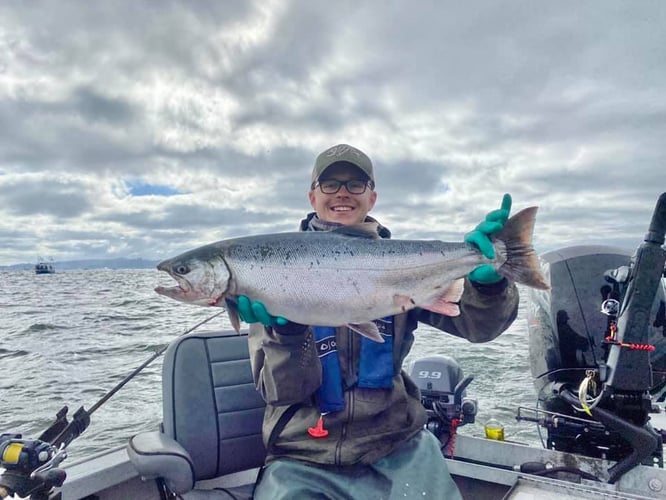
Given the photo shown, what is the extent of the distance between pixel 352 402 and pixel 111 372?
11973 millimetres

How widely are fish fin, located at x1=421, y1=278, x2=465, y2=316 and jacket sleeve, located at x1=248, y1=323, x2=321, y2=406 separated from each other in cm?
85

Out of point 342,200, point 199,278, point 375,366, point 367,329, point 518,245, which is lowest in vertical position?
point 375,366

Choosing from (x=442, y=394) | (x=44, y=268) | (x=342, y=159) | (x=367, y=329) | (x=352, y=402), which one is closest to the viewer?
(x=367, y=329)

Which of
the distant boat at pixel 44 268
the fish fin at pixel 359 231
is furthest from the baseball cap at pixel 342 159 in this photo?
A: the distant boat at pixel 44 268

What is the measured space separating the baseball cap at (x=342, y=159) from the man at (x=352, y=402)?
3.51 feet

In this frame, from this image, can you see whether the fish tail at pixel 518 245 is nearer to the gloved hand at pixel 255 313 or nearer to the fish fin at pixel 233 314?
the gloved hand at pixel 255 313

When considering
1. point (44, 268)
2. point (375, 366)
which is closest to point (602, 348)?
point (375, 366)

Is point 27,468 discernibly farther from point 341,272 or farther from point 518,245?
point 518,245

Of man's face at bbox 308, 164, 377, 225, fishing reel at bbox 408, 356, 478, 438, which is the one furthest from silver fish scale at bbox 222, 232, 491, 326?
fishing reel at bbox 408, 356, 478, 438

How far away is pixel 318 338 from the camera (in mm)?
3590

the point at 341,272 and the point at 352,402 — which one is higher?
the point at 341,272

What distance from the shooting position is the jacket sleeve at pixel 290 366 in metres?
3.23

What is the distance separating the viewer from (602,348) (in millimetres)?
5332

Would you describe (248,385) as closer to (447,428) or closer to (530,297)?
(447,428)
